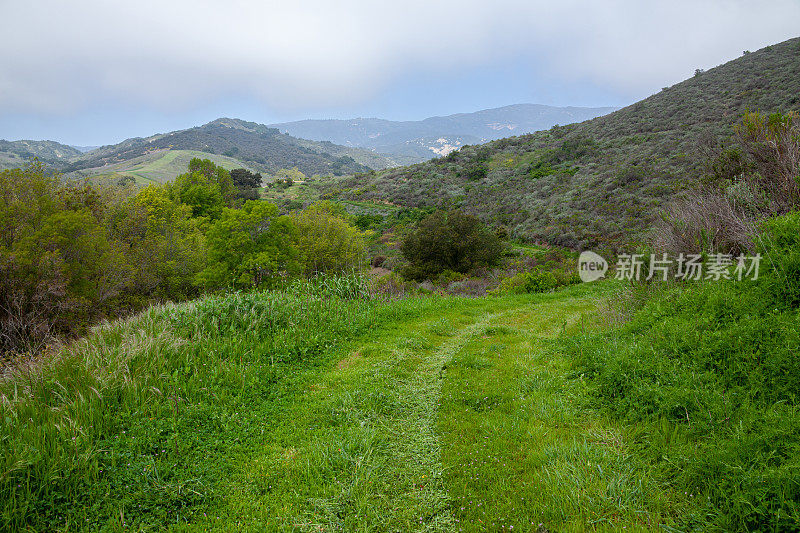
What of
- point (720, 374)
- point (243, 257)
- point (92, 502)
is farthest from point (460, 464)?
point (243, 257)

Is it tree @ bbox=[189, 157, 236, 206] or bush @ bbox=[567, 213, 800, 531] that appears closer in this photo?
bush @ bbox=[567, 213, 800, 531]

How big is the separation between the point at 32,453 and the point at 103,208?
86.9 ft

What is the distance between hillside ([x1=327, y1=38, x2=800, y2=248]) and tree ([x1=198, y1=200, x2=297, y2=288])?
2090 cm

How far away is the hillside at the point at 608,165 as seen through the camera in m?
28.0

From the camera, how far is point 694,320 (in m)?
4.81

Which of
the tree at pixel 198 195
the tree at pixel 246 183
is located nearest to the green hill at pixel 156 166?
the tree at pixel 246 183

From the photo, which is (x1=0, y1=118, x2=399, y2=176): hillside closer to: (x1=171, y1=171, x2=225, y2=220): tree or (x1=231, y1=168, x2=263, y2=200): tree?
(x1=231, y1=168, x2=263, y2=200): tree

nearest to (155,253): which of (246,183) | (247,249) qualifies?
(247,249)

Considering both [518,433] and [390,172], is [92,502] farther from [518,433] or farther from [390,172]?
[390,172]

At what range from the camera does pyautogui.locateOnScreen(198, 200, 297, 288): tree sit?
69.5 ft

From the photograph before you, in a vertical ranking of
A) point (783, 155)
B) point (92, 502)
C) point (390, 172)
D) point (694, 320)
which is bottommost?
point (92, 502)

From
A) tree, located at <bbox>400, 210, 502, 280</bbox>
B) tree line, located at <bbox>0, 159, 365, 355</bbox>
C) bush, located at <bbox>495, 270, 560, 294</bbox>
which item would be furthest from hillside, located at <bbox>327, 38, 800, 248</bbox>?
tree line, located at <bbox>0, 159, 365, 355</bbox>

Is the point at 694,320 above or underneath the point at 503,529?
above

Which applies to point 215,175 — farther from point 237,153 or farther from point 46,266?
point 237,153
